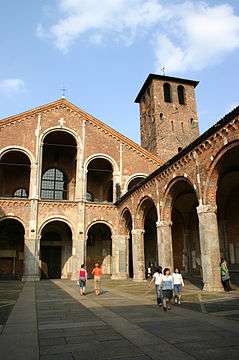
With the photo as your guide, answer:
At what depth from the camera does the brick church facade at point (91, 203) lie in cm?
2106

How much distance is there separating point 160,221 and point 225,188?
496 centimetres

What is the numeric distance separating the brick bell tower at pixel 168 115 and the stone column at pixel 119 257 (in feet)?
38.4

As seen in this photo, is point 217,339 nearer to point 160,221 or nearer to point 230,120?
point 230,120

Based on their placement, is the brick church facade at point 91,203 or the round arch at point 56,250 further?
the round arch at point 56,250

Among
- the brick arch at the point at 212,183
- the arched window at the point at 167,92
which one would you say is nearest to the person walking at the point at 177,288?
the brick arch at the point at 212,183

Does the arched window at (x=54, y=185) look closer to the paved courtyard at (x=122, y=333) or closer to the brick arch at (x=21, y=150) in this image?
the brick arch at (x=21, y=150)

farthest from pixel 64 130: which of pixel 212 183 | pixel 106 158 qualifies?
pixel 212 183

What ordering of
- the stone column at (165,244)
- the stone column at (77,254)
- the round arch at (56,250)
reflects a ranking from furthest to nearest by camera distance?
the round arch at (56,250) → the stone column at (77,254) → the stone column at (165,244)

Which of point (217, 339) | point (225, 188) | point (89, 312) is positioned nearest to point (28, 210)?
point (225, 188)

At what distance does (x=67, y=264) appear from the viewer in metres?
29.2

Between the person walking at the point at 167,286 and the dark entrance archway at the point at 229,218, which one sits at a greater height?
the dark entrance archway at the point at 229,218

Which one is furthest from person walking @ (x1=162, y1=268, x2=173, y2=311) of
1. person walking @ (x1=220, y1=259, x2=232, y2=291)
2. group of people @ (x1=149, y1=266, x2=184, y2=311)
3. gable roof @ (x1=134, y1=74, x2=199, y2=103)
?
gable roof @ (x1=134, y1=74, x2=199, y2=103)

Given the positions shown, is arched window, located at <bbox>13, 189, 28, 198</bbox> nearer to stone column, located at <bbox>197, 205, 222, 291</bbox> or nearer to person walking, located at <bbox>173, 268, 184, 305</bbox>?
stone column, located at <bbox>197, 205, 222, 291</bbox>

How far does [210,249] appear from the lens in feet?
47.1
